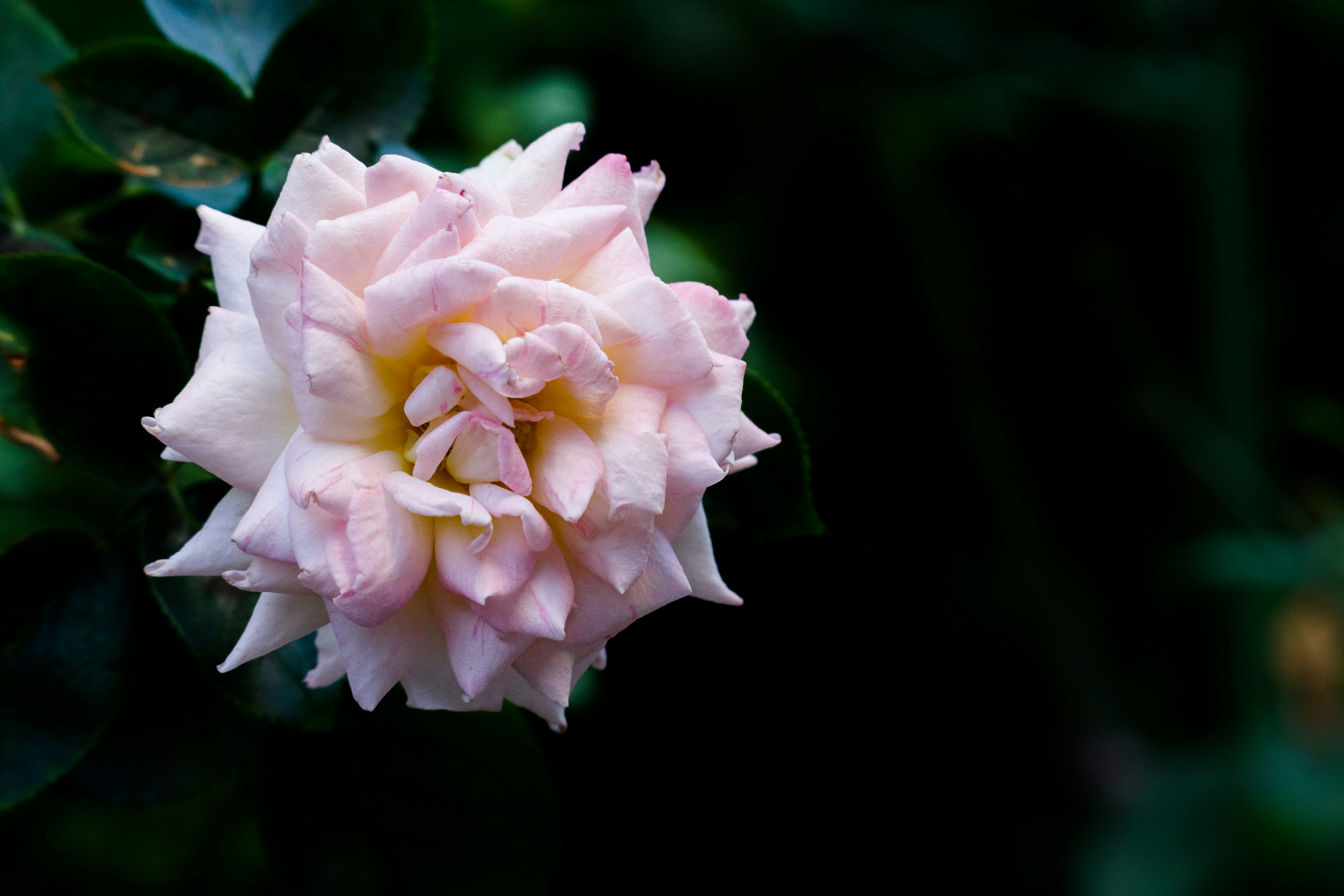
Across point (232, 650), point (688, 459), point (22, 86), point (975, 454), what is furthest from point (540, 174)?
point (975, 454)

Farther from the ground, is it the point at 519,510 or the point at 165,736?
the point at 519,510

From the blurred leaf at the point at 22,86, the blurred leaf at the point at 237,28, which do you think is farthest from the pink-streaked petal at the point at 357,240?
the blurred leaf at the point at 22,86

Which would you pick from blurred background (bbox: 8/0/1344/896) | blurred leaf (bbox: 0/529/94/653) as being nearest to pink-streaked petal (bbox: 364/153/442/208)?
blurred leaf (bbox: 0/529/94/653)

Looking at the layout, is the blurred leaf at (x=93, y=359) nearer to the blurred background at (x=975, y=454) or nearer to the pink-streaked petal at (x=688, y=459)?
the pink-streaked petal at (x=688, y=459)

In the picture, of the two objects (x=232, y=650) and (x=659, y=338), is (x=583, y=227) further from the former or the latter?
(x=232, y=650)

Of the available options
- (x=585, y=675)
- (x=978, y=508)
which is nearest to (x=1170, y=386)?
(x=978, y=508)

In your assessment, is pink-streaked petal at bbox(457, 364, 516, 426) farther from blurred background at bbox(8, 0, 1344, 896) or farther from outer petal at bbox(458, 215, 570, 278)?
blurred background at bbox(8, 0, 1344, 896)

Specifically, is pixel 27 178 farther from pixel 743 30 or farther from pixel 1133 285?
pixel 1133 285
